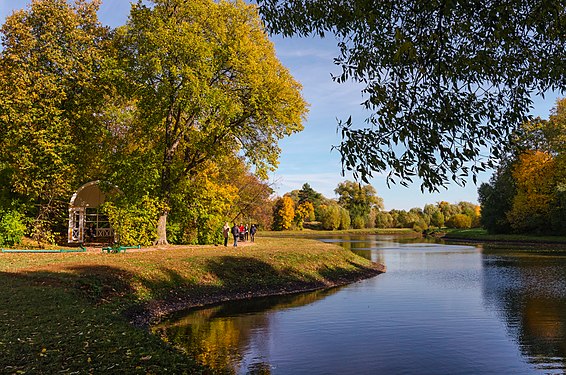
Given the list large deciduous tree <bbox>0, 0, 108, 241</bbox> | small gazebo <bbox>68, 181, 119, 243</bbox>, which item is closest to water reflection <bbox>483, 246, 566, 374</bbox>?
small gazebo <bbox>68, 181, 119, 243</bbox>

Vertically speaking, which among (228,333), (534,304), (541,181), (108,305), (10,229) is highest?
(541,181)

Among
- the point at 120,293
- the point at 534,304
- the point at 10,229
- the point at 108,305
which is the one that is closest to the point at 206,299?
the point at 120,293

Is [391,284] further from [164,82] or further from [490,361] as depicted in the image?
[164,82]

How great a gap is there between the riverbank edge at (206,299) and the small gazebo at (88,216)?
1393 cm

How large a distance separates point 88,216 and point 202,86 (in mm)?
16872

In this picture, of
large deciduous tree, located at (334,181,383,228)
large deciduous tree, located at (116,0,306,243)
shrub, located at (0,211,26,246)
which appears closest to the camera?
large deciduous tree, located at (116,0,306,243)

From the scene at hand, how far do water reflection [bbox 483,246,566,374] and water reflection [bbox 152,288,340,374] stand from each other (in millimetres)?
6719

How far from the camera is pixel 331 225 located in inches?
4417

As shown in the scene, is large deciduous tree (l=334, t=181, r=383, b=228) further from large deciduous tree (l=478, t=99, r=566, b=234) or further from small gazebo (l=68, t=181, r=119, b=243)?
small gazebo (l=68, t=181, r=119, b=243)

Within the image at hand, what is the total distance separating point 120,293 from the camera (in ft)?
54.2

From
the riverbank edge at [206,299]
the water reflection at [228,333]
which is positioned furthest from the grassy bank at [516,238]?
the water reflection at [228,333]

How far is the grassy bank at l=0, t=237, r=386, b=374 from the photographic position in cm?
Result: 858

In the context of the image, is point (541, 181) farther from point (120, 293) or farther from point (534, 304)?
point (120, 293)

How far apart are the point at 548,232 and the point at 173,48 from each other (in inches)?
2125
